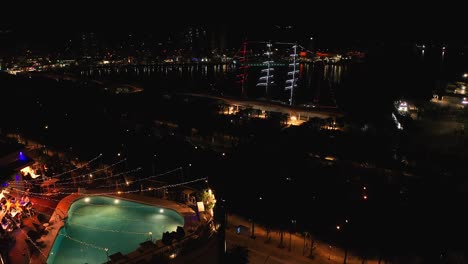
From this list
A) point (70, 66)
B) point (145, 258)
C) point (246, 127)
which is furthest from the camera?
point (70, 66)

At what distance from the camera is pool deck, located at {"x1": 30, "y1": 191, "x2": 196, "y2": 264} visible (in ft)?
17.8

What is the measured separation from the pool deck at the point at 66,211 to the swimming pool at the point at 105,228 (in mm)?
75

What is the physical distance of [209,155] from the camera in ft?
35.4

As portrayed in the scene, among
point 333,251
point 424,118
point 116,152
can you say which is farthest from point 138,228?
point 424,118

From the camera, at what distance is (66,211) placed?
639 cm

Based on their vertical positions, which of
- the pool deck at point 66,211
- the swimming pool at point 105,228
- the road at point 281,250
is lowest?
the road at point 281,250

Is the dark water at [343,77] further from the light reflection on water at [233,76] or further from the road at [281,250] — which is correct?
the road at [281,250]

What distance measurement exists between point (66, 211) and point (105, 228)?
727 millimetres

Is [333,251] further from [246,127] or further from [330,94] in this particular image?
[330,94]

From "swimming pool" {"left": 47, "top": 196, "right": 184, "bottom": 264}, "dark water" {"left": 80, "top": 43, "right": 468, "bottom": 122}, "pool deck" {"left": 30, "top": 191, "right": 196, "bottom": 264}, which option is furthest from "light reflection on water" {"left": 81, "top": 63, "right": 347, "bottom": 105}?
"swimming pool" {"left": 47, "top": 196, "right": 184, "bottom": 264}

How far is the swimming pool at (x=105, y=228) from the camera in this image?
225 inches

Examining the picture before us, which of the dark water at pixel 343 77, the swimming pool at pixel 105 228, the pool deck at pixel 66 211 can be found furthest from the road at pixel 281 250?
the dark water at pixel 343 77

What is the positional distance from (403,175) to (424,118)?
7.95 metres

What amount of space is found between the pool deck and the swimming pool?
7 cm
